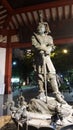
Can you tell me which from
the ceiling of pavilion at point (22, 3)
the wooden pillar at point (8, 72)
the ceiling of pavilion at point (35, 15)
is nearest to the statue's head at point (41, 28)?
the ceiling of pavilion at point (35, 15)

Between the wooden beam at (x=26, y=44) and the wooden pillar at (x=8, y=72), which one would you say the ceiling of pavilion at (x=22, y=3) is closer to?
the wooden beam at (x=26, y=44)

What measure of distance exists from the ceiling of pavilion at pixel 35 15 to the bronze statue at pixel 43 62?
20.5ft

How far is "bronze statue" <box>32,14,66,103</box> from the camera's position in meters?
4.36

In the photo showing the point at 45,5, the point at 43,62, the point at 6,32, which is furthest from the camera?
the point at 6,32

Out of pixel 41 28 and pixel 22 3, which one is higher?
pixel 22 3

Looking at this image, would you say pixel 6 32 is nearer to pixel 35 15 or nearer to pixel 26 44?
pixel 26 44

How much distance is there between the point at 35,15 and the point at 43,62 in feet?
25.2

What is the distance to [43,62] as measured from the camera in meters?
4.37

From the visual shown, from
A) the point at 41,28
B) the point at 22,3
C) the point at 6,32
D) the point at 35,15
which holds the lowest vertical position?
the point at 41,28

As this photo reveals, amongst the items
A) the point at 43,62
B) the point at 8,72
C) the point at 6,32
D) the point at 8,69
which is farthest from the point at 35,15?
the point at 43,62

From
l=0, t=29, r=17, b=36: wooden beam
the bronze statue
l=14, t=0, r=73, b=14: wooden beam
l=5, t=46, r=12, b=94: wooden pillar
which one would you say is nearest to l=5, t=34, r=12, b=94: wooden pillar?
l=5, t=46, r=12, b=94: wooden pillar

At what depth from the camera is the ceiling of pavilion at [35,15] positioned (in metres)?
10.7

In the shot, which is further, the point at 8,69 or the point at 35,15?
the point at 8,69

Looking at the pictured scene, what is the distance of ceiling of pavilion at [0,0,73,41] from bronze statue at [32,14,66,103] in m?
6.24
